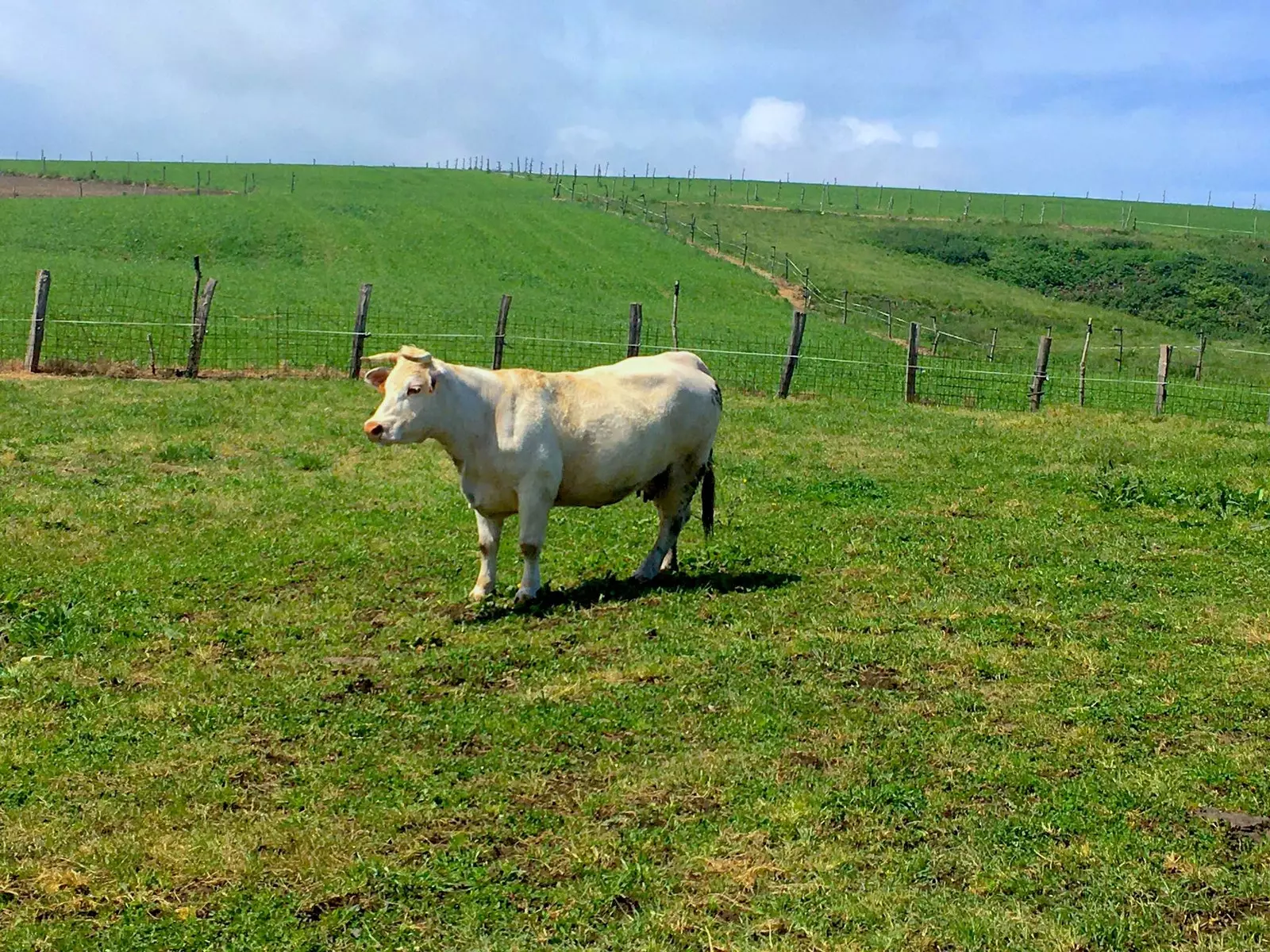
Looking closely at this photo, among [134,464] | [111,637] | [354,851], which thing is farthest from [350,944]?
[134,464]

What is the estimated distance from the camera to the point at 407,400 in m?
8.93

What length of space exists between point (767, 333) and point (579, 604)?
1135 inches

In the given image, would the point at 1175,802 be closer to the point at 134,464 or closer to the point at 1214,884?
the point at 1214,884

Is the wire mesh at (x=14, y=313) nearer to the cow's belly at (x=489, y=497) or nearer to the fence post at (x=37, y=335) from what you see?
the fence post at (x=37, y=335)

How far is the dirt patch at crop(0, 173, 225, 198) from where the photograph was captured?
225 feet

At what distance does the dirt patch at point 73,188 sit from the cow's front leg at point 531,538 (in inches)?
2601

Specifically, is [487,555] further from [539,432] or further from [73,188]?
[73,188]

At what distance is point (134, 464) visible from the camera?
13.9 metres

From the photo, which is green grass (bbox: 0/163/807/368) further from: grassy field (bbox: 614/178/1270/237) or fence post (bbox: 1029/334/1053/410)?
grassy field (bbox: 614/178/1270/237)

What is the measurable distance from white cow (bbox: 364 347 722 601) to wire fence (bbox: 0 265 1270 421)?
1254 centimetres

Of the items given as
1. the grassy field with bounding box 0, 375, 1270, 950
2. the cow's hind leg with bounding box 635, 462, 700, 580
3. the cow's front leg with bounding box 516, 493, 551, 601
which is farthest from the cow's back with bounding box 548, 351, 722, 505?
the grassy field with bounding box 0, 375, 1270, 950

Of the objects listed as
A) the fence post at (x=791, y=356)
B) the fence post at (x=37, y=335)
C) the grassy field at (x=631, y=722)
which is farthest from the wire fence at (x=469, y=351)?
the grassy field at (x=631, y=722)

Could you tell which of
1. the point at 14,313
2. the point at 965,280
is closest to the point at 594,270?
the point at 965,280

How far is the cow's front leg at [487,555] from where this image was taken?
9500 mm
